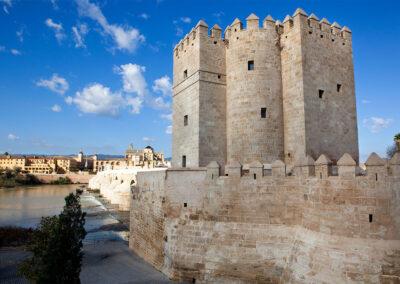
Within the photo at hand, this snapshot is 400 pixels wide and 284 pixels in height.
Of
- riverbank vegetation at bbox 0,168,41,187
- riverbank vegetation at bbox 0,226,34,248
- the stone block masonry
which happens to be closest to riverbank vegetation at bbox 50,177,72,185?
riverbank vegetation at bbox 0,168,41,187

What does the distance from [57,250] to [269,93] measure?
36.5 ft

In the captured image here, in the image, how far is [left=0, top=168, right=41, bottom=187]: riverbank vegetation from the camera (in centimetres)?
7512

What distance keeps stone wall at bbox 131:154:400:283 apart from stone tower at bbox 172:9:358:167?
2995mm

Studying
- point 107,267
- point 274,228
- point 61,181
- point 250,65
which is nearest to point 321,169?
point 274,228

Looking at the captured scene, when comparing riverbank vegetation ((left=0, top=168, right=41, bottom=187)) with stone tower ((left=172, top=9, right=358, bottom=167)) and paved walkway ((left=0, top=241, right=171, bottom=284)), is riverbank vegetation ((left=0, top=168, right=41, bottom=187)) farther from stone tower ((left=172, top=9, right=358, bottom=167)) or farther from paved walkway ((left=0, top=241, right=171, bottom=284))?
stone tower ((left=172, top=9, right=358, bottom=167))

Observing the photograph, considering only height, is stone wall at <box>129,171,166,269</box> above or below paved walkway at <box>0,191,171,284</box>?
above

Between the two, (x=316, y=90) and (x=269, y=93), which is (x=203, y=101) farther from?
(x=316, y=90)

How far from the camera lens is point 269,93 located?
14.7 m

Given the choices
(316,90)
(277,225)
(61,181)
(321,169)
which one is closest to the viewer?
(321,169)

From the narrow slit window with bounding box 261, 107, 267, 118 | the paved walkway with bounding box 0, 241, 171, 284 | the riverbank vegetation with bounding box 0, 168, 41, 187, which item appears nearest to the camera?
the paved walkway with bounding box 0, 241, 171, 284

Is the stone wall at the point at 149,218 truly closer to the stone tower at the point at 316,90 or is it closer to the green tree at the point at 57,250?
the green tree at the point at 57,250

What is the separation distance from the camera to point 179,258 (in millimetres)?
12047

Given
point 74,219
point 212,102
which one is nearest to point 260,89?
point 212,102

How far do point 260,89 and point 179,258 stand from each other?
28.2ft
